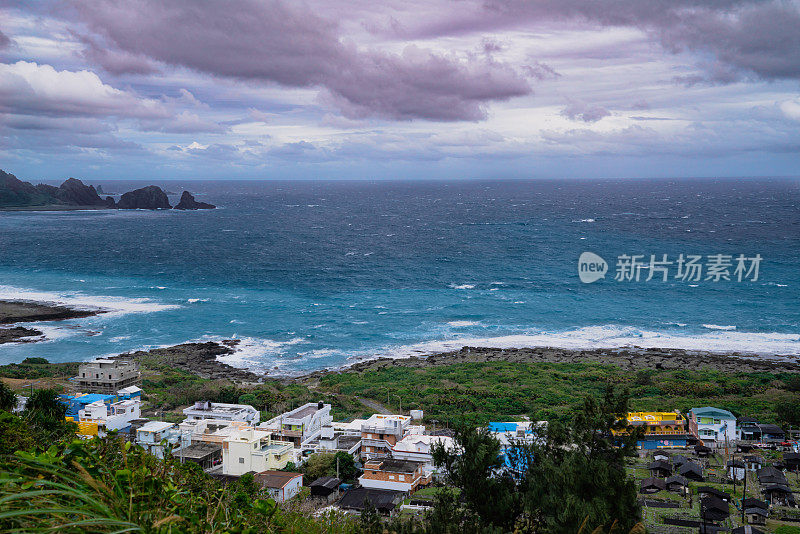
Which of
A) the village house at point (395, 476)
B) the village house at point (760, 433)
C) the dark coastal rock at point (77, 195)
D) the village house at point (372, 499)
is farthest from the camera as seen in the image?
the dark coastal rock at point (77, 195)

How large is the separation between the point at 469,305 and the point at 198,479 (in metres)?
42.5

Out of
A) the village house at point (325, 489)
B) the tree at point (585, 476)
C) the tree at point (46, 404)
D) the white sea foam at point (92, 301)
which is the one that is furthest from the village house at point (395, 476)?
the white sea foam at point (92, 301)

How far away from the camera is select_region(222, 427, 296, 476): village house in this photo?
778 inches

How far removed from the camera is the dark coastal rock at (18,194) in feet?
393

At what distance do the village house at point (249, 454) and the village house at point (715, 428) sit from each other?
53.1 feet

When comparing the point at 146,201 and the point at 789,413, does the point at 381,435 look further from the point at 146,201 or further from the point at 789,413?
the point at 146,201

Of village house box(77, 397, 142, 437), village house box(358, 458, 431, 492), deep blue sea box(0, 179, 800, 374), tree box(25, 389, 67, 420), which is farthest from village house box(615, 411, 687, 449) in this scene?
tree box(25, 389, 67, 420)

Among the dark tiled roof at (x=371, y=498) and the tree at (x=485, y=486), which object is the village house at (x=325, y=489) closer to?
the dark tiled roof at (x=371, y=498)

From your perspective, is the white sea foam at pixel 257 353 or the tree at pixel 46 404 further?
the white sea foam at pixel 257 353

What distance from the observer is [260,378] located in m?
33.7

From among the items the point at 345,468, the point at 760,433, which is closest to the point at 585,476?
the point at 345,468

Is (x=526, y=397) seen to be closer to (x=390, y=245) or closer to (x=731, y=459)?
(x=731, y=459)

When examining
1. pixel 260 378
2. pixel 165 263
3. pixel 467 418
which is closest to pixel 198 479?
pixel 467 418

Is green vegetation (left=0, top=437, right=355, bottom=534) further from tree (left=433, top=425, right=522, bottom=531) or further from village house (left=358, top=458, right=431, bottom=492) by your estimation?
village house (left=358, top=458, right=431, bottom=492)
